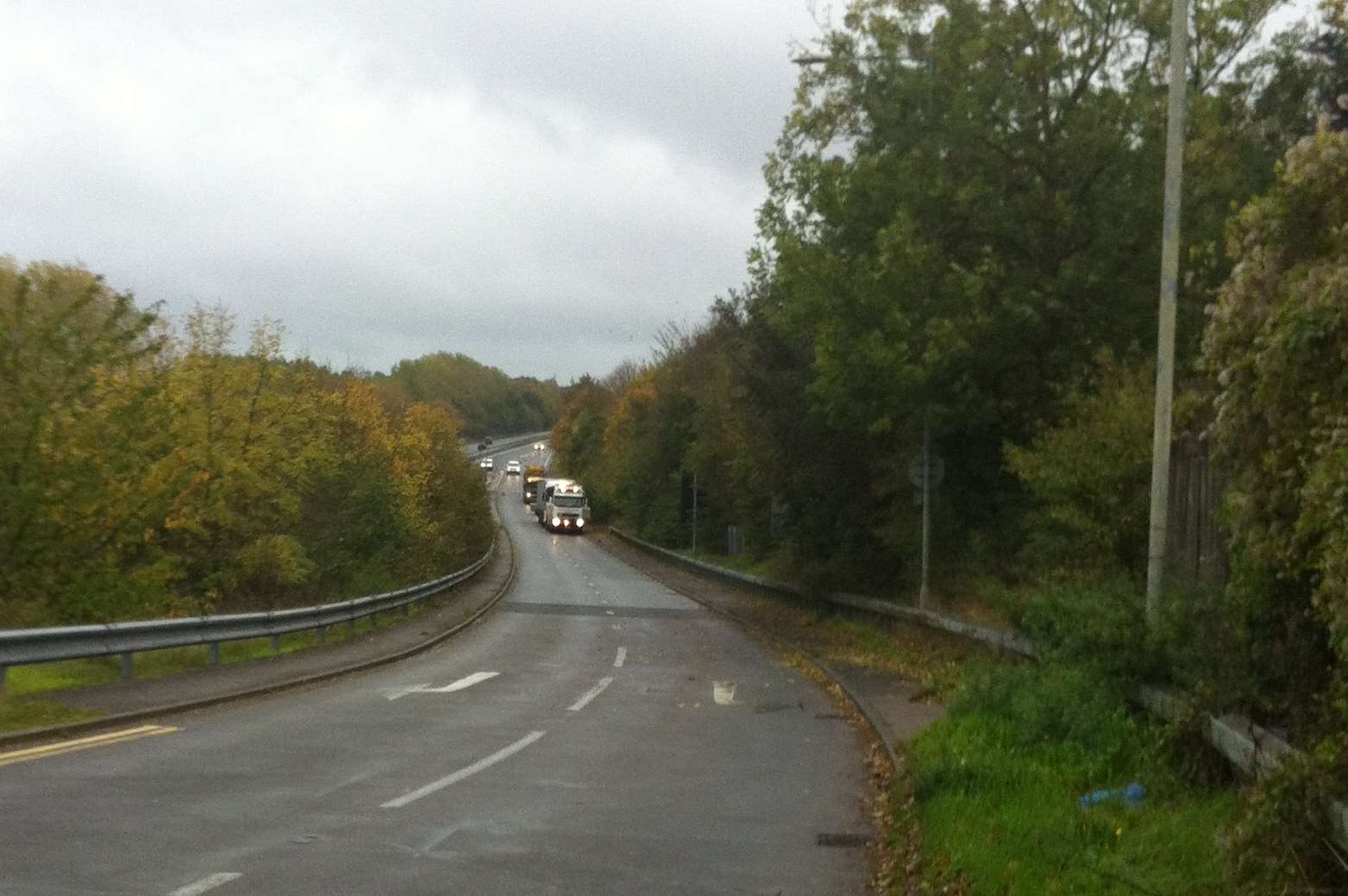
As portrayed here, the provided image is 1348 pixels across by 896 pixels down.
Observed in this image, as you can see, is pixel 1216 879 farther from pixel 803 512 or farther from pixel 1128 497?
pixel 803 512

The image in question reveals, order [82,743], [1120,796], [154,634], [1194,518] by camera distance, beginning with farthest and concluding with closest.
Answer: [154,634], [1194,518], [82,743], [1120,796]

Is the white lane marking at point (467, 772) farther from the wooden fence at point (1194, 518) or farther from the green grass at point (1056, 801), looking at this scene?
the wooden fence at point (1194, 518)

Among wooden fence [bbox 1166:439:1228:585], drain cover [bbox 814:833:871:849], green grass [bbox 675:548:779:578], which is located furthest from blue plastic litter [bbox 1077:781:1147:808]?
green grass [bbox 675:548:779:578]

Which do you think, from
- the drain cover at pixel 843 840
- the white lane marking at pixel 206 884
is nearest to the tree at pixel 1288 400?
the drain cover at pixel 843 840

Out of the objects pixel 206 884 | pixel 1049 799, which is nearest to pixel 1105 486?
pixel 1049 799

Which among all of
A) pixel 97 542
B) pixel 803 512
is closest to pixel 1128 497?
pixel 97 542

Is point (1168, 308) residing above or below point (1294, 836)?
above

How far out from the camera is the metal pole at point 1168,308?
46.9ft

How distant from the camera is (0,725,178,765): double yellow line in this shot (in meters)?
12.5

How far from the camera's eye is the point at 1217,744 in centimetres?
967

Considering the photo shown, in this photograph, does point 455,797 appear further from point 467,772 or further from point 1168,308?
point 1168,308

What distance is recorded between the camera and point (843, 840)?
411 inches

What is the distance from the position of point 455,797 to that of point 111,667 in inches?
421

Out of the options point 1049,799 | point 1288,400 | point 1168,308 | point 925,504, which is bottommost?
point 1049,799
